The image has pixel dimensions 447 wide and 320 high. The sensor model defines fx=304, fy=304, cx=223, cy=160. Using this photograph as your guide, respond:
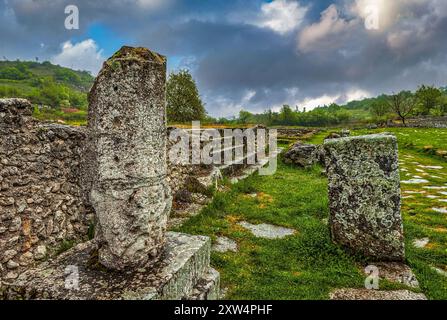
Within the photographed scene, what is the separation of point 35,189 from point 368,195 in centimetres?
504

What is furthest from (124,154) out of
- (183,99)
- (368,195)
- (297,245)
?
(183,99)

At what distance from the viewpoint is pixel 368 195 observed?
4.93 metres

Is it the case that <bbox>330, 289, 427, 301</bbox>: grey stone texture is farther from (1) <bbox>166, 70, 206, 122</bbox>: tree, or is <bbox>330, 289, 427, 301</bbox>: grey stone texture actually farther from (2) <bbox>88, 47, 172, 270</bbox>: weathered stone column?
(1) <bbox>166, 70, 206, 122</bbox>: tree

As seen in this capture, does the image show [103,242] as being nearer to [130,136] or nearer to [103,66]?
[130,136]

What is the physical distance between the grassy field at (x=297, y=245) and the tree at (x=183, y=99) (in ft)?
89.8

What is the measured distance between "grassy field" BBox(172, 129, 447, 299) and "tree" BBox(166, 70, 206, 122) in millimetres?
27380

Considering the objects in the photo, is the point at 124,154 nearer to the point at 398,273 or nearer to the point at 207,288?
the point at 207,288

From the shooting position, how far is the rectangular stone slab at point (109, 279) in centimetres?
275

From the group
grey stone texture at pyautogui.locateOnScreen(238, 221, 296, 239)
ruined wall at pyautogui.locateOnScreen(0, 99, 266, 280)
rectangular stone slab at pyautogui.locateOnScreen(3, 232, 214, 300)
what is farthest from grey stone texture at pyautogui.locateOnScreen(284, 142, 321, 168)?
rectangular stone slab at pyautogui.locateOnScreen(3, 232, 214, 300)

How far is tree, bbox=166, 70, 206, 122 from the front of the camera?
3607cm

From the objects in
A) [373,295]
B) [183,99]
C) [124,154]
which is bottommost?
[373,295]

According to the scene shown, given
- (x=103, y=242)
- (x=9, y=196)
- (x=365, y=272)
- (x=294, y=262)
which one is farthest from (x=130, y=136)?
(x=365, y=272)
